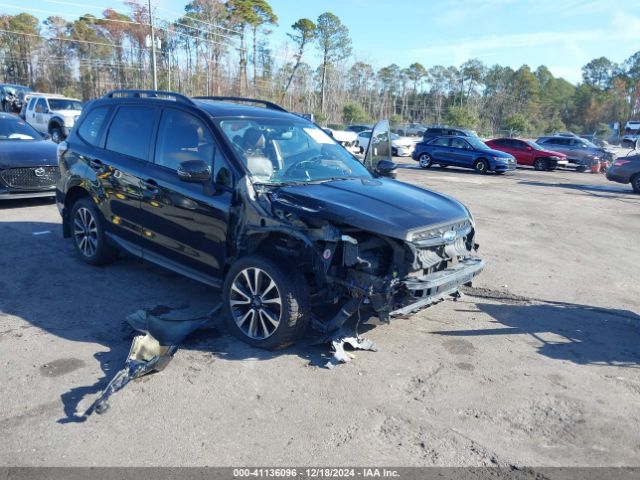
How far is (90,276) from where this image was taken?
20.2ft

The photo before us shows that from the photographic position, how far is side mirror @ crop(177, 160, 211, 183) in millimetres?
4590

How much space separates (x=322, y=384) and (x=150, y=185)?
2.70 metres

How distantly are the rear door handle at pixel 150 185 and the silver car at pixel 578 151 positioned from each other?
27.9m

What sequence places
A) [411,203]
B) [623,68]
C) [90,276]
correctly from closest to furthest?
1. [411,203]
2. [90,276]
3. [623,68]

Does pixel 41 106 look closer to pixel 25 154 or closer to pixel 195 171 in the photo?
pixel 25 154

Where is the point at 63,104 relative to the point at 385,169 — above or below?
above

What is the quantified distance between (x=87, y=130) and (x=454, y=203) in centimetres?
452

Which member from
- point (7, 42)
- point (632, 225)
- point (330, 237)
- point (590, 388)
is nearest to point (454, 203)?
point (330, 237)

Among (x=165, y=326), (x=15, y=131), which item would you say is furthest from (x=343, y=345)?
(x=15, y=131)

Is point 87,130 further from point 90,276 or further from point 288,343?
point 288,343

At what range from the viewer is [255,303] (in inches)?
174

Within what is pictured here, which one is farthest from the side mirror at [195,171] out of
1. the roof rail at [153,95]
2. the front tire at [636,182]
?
the front tire at [636,182]

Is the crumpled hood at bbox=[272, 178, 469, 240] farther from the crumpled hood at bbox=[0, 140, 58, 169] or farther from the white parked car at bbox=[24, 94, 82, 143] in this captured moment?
the white parked car at bbox=[24, 94, 82, 143]

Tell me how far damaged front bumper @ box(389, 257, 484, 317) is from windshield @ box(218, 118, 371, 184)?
1470 mm
